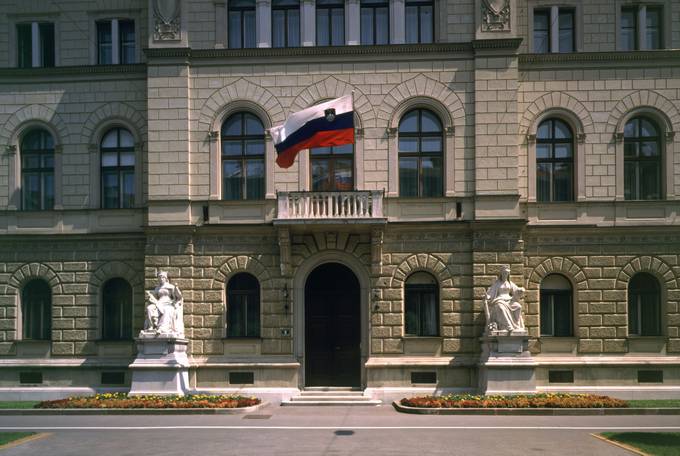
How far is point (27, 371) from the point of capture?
3262 cm

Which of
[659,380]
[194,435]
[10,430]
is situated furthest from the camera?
[659,380]

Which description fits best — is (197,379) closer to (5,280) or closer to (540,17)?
(5,280)

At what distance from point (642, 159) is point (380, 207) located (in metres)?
10.5

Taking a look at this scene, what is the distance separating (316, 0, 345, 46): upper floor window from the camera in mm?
32531

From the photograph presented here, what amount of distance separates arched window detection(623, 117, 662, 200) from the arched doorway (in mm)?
11269

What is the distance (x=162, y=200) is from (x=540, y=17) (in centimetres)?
1629

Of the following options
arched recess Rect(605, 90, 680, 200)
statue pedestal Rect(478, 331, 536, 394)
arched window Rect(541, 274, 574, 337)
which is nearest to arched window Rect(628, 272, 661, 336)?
arched window Rect(541, 274, 574, 337)

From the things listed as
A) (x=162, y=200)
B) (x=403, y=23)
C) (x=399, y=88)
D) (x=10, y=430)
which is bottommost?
(x=10, y=430)

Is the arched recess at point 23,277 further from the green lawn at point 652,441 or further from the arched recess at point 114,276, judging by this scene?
the green lawn at point 652,441

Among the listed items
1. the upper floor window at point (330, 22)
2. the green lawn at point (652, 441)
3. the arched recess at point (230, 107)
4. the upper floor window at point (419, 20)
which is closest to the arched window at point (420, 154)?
the upper floor window at point (419, 20)

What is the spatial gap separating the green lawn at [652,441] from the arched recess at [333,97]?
1391 cm

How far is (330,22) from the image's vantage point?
32.6 metres

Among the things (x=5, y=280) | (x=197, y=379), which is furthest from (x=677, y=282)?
(x=5, y=280)

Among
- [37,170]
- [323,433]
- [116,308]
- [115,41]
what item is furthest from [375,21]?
[323,433]
